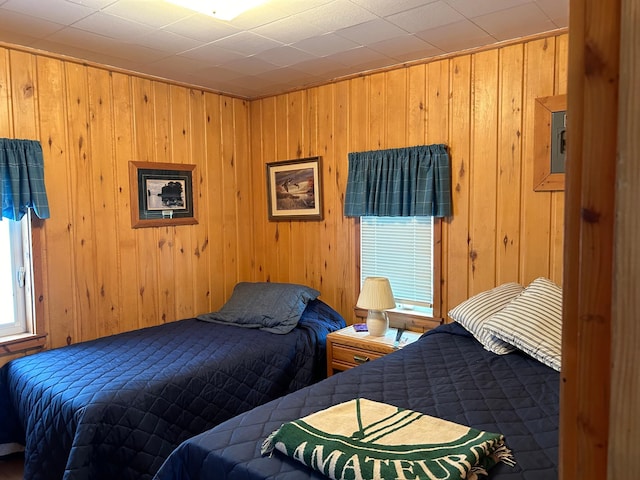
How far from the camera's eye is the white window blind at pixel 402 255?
131 inches

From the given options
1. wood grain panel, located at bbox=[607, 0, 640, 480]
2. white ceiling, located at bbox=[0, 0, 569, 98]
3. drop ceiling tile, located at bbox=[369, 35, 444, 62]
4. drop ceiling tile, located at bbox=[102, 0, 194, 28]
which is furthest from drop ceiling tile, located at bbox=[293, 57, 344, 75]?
wood grain panel, located at bbox=[607, 0, 640, 480]

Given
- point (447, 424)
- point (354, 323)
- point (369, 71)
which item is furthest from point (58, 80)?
point (447, 424)

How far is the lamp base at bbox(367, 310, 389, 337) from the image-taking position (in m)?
3.24

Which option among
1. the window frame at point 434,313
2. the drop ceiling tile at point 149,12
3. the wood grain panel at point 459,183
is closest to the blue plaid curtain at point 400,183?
the wood grain panel at point 459,183

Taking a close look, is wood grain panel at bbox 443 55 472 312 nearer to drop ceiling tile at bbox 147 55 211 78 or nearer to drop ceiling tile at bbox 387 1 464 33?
drop ceiling tile at bbox 387 1 464 33

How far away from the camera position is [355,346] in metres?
3.17

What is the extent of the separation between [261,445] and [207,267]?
256 centimetres

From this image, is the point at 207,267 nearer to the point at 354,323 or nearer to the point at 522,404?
the point at 354,323

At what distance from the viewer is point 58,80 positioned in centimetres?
302

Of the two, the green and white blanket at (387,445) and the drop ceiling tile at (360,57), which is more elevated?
the drop ceiling tile at (360,57)

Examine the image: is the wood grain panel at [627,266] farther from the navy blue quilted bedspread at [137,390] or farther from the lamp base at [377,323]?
the lamp base at [377,323]

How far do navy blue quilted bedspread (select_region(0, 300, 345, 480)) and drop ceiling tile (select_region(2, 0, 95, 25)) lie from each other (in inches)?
70.9

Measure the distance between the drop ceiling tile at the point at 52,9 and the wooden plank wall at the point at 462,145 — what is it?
1.85 meters

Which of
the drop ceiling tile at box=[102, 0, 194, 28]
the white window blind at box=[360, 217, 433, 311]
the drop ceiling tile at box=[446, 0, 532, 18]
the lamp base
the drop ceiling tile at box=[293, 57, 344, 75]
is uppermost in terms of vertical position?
the drop ceiling tile at box=[293, 57, 344, 75]
